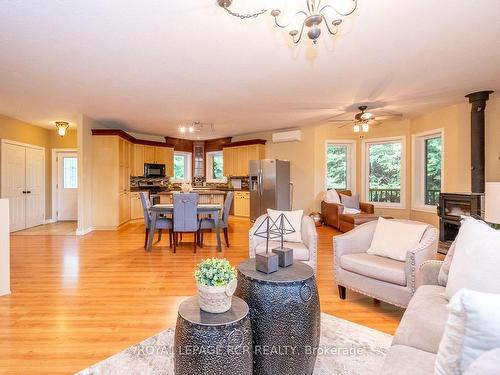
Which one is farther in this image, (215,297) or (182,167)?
(182,167)

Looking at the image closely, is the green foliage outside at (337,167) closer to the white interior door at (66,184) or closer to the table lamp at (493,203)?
the table lamp at (493,203)

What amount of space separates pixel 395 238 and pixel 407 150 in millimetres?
4753

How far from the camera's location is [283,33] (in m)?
2.70

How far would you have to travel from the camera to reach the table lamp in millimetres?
2023

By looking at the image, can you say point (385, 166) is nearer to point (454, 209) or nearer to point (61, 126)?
point (454, 209)

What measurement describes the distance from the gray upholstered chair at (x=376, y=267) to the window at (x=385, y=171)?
453 centimetres

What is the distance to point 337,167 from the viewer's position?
24.4ft

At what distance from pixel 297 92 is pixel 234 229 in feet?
11.3

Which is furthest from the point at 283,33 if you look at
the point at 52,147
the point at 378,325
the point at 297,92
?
the point at 52,147

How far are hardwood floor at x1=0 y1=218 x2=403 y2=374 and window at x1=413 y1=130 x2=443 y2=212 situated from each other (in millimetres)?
2908

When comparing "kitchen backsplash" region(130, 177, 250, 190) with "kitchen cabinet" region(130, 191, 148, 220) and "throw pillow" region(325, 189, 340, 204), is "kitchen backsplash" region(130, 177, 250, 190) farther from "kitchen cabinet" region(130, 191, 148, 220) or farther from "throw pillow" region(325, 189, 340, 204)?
"throw pillow" region(325, 189, 340, 204)

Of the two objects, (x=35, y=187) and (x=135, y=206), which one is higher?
(x=35, y=187)

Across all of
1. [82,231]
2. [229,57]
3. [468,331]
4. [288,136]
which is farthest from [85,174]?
[468,331]

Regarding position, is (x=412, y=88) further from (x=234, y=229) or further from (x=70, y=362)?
(x=70, y=362)
